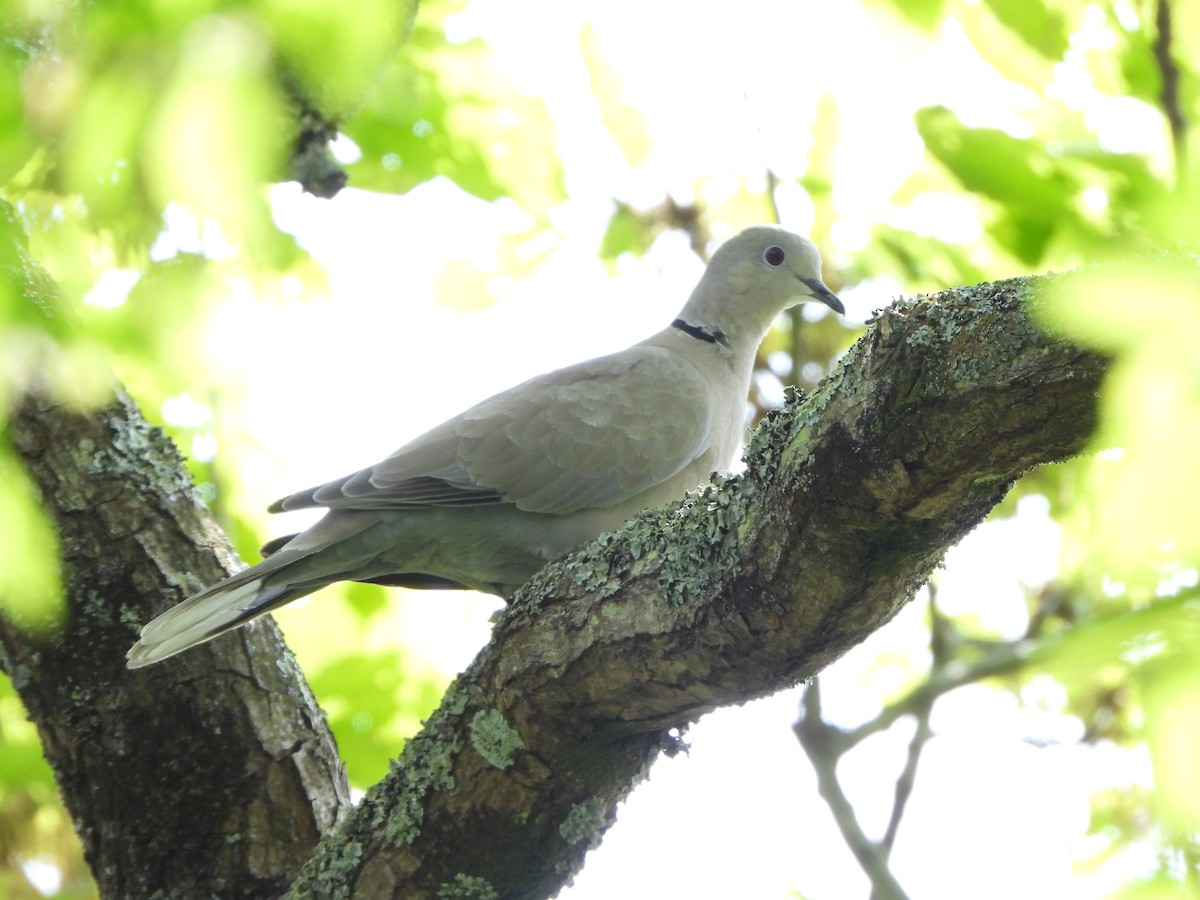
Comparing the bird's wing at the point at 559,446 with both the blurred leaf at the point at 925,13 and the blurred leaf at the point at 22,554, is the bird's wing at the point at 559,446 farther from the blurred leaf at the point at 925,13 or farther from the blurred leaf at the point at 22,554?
the blurred leaf at the point at 925,13

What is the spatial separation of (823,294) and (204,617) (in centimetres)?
236

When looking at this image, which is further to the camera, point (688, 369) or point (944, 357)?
point (688, 369)

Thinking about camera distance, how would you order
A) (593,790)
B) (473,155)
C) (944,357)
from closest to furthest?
(944,357) → (593,790) → (473,155)

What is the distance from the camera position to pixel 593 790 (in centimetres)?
251

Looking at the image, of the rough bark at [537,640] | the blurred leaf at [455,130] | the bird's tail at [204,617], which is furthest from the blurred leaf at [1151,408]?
the blurred leaf at [455,130]

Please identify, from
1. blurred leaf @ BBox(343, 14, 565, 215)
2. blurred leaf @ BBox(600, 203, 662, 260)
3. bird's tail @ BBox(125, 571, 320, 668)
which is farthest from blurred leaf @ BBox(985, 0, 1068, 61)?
bird's tail @ BBox(125, 571, 320, 668)

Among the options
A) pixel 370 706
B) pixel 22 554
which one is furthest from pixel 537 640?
pixel 370 706

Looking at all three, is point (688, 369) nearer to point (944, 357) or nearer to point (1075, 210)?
point (1075, 210)

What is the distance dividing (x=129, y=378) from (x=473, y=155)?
4.06 feet

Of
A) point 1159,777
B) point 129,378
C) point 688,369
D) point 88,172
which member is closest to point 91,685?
point 129,378

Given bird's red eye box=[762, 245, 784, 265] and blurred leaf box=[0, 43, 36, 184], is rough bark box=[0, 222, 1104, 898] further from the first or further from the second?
bird's red eye box=[762, 245, 784, 265]

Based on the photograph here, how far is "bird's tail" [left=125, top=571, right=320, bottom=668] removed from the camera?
275cm

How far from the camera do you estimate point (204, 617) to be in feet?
9.16

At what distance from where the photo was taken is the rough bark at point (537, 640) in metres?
1.74
